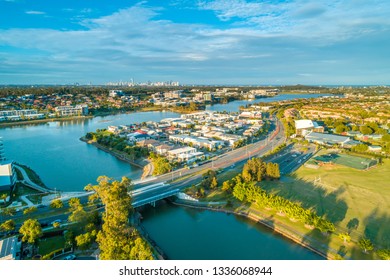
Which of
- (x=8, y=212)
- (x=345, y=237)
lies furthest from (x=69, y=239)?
(x=345, y=237)

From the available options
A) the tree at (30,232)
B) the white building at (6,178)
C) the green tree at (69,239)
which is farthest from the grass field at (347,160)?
the white building at (6,178)

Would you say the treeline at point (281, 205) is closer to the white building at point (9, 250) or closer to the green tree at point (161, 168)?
the green tree at point (161, 168)

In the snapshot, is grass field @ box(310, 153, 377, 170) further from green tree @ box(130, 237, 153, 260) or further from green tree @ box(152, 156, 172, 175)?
green tree @ box(130, 237, 153, 260)

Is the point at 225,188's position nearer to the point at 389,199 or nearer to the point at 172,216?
the point at 172,216

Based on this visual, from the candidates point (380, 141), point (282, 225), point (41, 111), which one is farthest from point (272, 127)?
point (41, 111)

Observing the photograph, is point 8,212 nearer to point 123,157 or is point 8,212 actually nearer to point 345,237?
point 123,157

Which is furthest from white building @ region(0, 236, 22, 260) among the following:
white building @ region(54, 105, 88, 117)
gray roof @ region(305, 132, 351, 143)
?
white building @ region(54, 105, 88, 117)
